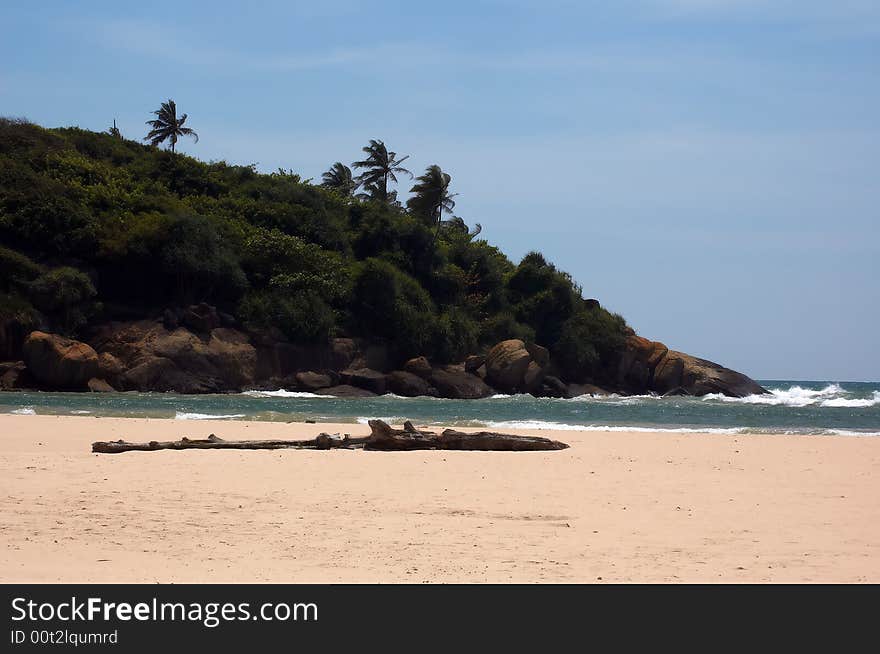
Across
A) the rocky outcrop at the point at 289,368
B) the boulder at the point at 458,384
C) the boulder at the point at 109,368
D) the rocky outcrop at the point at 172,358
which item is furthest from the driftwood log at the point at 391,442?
the boulder at the point at 458,384

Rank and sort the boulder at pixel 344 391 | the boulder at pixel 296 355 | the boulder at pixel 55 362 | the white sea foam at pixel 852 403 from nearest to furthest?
the boulder at pixel 55 362
the white sea foam at pixel 852 403
the boulder at pixel 344 391
the boulder at pixel 296 355

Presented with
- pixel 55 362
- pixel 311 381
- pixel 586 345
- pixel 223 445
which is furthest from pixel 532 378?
pixel 223 445

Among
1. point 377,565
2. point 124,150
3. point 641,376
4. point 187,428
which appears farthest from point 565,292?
point 377,565

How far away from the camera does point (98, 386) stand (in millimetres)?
42500

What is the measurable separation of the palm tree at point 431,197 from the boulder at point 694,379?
1958 centimetres

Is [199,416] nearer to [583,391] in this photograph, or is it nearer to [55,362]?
[55,362]

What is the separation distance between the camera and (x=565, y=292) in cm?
6209

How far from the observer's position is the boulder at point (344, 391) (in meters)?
48.2

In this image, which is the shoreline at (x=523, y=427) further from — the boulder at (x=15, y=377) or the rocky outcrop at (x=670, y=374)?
the rocky outcrop at (x=670, y=374)

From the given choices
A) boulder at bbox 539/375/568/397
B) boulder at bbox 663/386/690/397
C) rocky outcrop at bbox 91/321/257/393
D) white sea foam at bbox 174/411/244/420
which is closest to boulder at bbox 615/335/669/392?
boulder at bbox 663/386/690/397

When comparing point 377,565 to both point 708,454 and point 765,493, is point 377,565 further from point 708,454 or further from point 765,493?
point 708,454

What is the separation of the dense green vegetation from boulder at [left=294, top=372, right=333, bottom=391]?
7.61 ft

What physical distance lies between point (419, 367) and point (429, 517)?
→ 42575 mm

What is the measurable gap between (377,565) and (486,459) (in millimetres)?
7853
